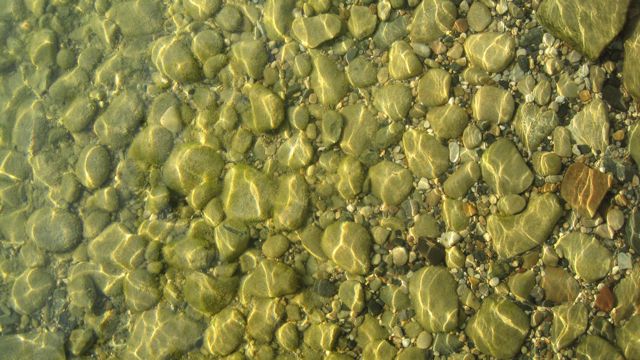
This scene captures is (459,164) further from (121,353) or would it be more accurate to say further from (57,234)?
(57,234)

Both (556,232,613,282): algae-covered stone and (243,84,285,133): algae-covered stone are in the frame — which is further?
(243,84,285,133): algae-covered stone

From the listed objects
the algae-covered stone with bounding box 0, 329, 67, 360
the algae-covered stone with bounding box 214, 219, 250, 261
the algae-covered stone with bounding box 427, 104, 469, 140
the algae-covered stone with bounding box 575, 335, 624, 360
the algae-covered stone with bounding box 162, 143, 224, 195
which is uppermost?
the algae-covered stone with bounding box 427, 104, 469, 140

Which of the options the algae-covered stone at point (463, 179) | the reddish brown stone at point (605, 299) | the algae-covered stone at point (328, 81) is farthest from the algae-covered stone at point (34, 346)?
the reddish brown stone at point (605, 299)

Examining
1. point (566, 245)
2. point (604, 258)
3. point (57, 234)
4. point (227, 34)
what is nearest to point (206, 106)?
point (227, 34)

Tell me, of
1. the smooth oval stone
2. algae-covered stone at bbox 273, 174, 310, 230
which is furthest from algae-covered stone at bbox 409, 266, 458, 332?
the smooth oval stone

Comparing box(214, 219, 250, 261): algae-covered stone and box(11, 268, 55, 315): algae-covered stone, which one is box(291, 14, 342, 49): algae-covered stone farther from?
box(11, 268, 55, 315): algae-covered stone
